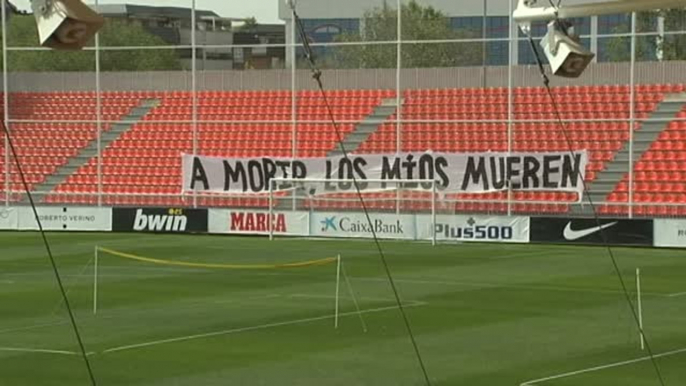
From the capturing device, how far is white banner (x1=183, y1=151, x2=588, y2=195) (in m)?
44.1

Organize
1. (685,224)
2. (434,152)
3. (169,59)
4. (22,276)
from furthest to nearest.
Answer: (169,59), (434,152), (685,224), (22,276)

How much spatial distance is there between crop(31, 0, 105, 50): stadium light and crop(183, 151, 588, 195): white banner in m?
31.4

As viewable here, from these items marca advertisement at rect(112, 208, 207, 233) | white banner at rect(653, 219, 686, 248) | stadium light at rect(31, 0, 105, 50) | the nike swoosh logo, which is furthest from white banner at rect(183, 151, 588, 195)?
stadium light at rect(31, 0, 105, 50)

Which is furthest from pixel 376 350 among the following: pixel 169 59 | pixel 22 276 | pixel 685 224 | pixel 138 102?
pixel 169 59

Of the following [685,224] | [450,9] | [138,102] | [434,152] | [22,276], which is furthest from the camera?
[450,9]

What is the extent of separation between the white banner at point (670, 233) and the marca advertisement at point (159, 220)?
13.2 meters

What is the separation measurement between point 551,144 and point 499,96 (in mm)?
2760

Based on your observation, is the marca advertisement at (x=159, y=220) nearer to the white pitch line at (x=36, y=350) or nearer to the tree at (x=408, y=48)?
the tree at (x=408, y=48)

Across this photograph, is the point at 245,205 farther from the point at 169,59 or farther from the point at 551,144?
the point at 169,59

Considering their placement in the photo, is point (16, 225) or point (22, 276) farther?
point (16, 225)

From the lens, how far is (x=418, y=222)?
4278cm

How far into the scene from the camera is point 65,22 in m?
11.6

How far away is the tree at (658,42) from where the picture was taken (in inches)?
2041

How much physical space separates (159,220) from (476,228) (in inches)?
385
